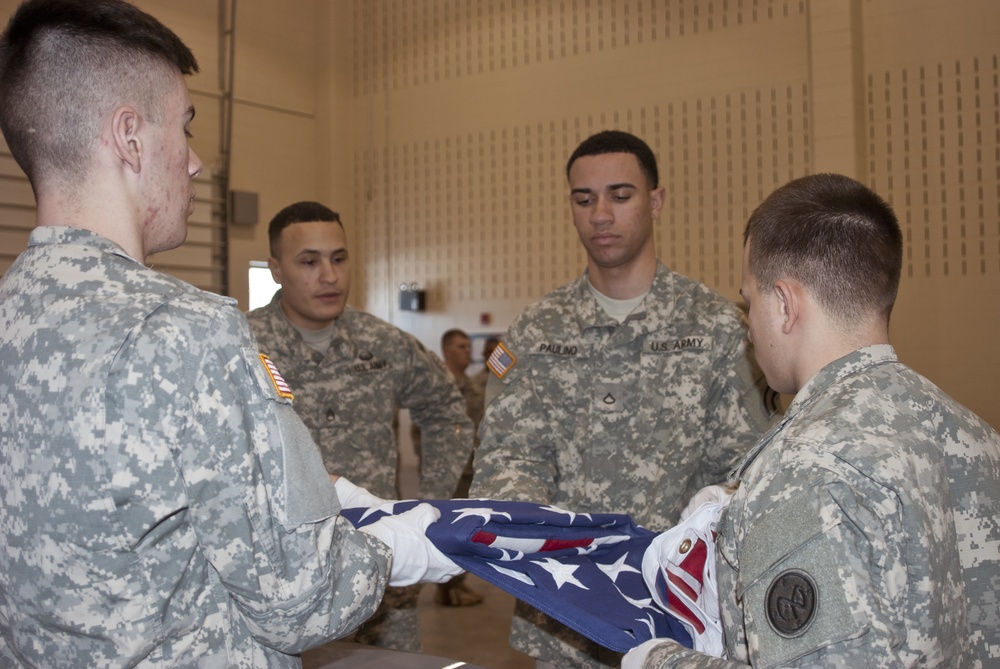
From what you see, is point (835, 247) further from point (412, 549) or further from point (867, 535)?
point (412, 549)

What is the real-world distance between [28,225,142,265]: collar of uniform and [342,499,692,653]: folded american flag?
0.79 meters

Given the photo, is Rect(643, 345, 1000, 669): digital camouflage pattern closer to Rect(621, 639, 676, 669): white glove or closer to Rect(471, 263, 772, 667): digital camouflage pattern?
Rect(621, 639, 676, 669): white glove

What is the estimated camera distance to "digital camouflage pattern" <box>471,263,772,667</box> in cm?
255

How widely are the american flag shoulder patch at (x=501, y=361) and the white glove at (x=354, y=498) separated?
814 mm

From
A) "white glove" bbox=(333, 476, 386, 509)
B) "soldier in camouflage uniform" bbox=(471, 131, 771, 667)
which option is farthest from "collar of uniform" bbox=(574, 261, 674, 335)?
"white glove" bbox=(333, 476, 386, 509)

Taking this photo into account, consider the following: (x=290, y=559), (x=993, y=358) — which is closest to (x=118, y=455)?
(x=290, y=559)

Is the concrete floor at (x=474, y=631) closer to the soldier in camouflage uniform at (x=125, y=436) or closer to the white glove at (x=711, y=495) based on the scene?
the white glove at (x=711, y=495)

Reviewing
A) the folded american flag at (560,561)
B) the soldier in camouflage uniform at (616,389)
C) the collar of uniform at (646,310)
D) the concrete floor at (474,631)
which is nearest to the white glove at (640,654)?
the folded american flag at (560,561)

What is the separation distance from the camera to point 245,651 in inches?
51.3

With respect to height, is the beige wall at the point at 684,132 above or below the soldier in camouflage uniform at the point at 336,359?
above

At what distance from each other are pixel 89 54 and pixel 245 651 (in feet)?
→ 2.94

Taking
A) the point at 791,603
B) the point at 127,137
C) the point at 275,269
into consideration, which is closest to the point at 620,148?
the point at 275,269

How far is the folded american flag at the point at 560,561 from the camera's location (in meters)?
1.79

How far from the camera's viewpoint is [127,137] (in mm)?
1367
